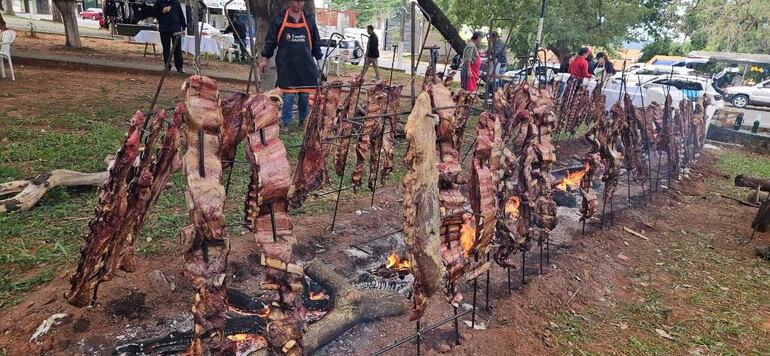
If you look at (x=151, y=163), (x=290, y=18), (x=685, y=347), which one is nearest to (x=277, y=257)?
(x=151, y=163)

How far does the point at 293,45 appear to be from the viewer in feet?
25.4

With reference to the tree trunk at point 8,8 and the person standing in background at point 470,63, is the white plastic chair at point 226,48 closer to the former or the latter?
the person standing in background at point 470,63

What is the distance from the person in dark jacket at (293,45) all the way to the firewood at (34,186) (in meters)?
2.88

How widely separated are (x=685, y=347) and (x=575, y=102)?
869cm

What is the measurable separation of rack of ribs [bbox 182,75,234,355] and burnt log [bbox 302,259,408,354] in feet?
2.99

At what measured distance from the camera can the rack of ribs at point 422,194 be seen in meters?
2.95

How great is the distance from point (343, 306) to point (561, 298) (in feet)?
7.60

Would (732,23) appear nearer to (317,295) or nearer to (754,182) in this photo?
(754,182)

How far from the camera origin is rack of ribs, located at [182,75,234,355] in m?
2.59

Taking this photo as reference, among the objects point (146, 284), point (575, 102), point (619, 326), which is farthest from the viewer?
point (575, 102)

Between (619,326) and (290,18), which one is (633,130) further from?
(290,18)

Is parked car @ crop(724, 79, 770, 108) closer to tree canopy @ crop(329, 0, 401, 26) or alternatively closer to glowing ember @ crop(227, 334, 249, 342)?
glowing ember @ crop(227, 334, 249, 342)

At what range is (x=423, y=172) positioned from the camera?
2949 mm

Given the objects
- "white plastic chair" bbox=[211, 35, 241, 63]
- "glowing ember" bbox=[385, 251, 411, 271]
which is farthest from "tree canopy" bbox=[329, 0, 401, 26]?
"glowing ember" bbox=[385, 251, 411, 271]
